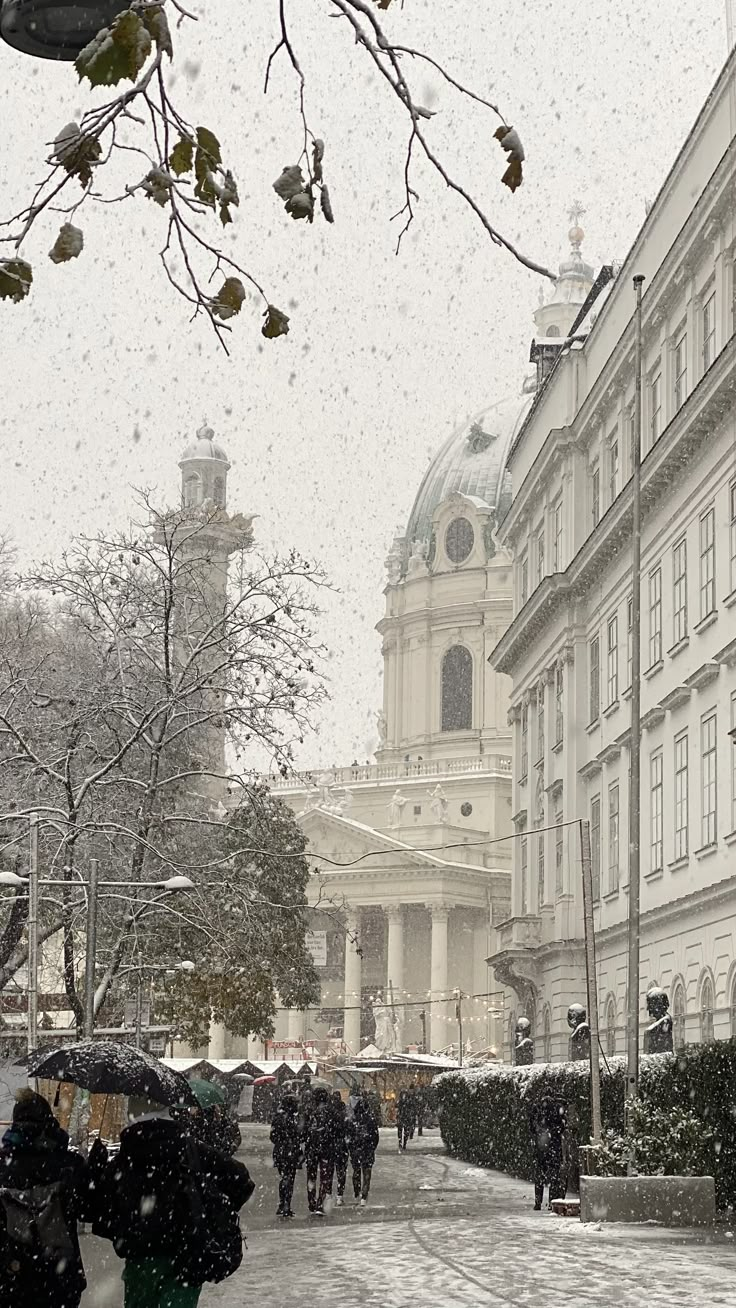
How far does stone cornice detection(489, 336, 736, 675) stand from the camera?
35406 millimetres

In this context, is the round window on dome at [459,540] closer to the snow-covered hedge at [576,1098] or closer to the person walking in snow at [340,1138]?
the snow-covered hedge at [576,1098]

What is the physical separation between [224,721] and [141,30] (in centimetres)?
2821

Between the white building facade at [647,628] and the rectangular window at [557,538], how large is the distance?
0.10 meters

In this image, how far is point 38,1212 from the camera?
8.42 m

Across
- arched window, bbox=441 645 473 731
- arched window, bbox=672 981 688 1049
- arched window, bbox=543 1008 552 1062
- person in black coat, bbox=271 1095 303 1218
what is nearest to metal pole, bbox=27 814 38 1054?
person in black coat, bbox=271 1095 303 1218

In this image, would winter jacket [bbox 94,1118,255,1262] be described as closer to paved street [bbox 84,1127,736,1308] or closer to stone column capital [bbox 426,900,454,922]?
paved street [bbox 84,1127,736,1308]

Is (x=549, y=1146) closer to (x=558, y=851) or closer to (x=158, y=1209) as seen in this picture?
(x=158, y=1209)

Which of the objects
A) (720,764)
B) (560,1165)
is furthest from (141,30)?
(720,764)

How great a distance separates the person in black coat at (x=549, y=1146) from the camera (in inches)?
1014

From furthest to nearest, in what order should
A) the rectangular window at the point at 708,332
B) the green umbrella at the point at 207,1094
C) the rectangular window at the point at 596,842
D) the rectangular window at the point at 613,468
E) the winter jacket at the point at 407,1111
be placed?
the winter jacket at the point at 407,1111 < the rectangular window at the point at 596,842 < the rectangular window at the point at 613,468 < the rectangular window at the point at 708,332 < the green umbrella at the point at 207,1094

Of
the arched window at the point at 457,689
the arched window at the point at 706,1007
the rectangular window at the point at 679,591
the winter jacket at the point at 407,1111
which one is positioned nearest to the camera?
the arched window at the point at 706,1007

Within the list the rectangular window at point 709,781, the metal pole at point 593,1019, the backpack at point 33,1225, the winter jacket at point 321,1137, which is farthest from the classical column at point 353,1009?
the backpack at point 33,1225

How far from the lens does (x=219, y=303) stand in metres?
6.58

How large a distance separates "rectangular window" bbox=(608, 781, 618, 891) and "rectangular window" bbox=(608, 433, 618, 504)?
6477mm
